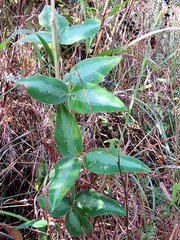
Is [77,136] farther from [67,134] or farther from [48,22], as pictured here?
[48,22]

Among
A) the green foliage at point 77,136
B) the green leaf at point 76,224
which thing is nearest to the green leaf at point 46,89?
the green foliage at point 77,136

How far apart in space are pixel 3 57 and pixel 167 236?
715 millimetres

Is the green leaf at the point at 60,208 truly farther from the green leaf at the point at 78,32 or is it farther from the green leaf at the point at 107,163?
the green leaf at the point at 78,32

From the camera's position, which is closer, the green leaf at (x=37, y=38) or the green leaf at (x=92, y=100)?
the green leaf at (x=92, y=100)

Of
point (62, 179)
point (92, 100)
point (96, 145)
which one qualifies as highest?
point (92, 100)

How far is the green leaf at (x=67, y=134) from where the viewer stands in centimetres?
55

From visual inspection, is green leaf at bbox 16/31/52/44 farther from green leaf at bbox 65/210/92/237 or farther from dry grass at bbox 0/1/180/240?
green leaf at bbox 65/210/92/237

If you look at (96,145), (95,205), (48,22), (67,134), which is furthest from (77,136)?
(96,145)

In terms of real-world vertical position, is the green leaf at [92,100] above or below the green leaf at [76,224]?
above

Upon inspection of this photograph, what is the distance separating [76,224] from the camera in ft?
1.95

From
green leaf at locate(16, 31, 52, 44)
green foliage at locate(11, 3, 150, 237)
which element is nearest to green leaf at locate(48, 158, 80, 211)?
green foliage at locate(11, 3, 150, 237)

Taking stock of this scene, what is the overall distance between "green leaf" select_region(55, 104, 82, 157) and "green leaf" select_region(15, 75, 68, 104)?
0.02m

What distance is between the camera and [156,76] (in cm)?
145

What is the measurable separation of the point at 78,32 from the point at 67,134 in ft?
0.61
